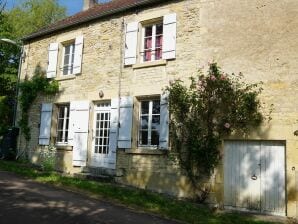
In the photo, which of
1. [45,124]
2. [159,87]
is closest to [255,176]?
[159,87]

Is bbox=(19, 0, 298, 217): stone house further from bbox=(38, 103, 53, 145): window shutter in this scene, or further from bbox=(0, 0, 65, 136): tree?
bbox=(0, 0, 65, 136): tree

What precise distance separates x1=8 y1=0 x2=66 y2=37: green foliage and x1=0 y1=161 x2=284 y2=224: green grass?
15283mm

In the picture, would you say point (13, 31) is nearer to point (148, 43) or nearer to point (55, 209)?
point (148, 43)

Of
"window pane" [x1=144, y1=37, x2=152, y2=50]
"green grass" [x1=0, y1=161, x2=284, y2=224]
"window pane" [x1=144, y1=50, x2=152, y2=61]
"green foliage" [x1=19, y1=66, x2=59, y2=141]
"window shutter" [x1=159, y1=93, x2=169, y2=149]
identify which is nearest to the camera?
"green grass" [x1=0, y1=161, x2=284, y2=224]

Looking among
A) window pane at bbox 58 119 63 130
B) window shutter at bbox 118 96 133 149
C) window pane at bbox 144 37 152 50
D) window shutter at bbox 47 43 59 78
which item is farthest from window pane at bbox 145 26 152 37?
window pane at bbox 58 119 63 130

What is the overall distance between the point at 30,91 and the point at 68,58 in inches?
80.0

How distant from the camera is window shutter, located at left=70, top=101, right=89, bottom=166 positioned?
12039mm

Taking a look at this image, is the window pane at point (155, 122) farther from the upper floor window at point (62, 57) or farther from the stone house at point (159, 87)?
the upper floor window at point (62, 57)

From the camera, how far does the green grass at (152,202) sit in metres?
7.74

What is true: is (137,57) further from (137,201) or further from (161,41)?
(137,201)

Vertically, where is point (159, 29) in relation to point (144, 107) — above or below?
above

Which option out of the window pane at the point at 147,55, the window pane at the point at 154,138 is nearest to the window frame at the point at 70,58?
the window pane at the point at 147,55

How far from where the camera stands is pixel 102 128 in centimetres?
1200

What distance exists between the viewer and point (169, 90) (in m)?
10.2
